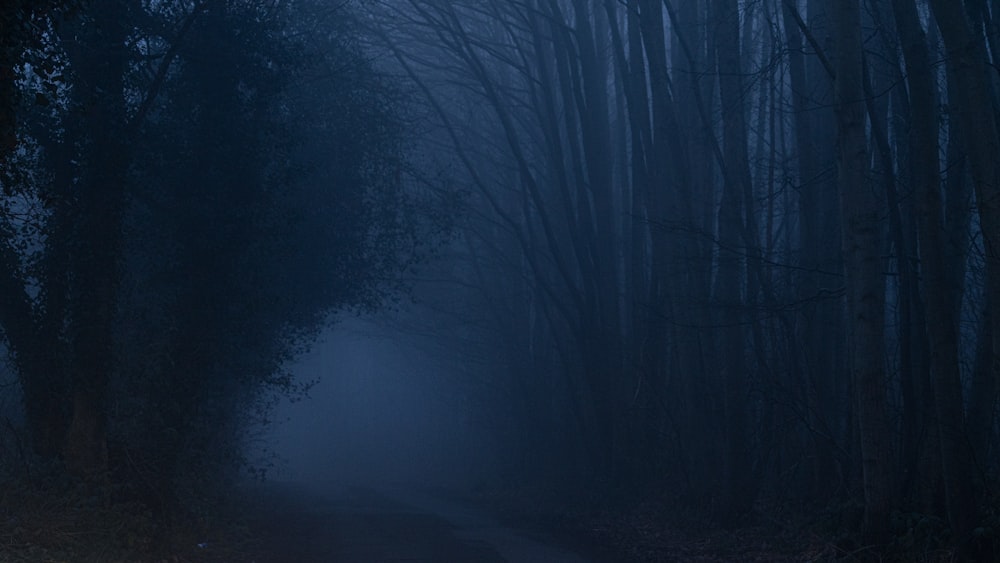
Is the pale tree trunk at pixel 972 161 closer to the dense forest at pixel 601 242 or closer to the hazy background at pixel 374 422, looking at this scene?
the dense forest at pixel 601 242

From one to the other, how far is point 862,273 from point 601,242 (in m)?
11.2

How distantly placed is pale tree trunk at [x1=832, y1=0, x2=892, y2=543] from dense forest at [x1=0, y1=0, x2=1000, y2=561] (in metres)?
0.03

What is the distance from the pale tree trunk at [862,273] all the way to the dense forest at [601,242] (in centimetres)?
3

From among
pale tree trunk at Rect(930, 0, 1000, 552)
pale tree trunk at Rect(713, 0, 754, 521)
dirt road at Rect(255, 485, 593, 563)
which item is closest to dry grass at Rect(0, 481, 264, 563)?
dirt road at Rect(255, 485, 593, 563)

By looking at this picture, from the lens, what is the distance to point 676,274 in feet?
62.6

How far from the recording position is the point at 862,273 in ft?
39.1

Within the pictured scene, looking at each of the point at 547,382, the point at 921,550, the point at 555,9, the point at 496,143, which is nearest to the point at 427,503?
the point at 547,382

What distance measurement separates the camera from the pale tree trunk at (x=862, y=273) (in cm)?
1175

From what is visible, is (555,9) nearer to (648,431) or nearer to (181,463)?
(648,431)

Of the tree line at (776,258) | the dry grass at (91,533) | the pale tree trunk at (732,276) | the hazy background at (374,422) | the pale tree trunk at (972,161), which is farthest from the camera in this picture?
the hazy background at (374,422)

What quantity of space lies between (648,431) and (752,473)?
455cm

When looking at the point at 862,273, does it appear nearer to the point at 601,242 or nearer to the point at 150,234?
the point at 150,234

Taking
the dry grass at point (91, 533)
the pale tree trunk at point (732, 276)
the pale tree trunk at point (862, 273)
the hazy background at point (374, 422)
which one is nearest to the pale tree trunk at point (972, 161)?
the pale tree trunk at point (862, 273)

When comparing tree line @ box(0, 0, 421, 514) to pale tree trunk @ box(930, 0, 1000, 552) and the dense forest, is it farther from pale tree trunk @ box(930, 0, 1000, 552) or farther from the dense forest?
pale tree trunk @ box(930, 0, 1000, 552)
